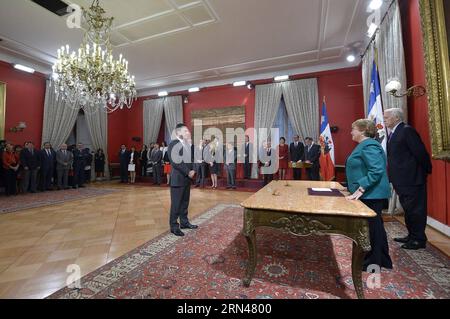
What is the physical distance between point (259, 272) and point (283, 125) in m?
6.25

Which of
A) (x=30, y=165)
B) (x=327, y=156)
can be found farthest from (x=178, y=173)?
(x=30, y=165)

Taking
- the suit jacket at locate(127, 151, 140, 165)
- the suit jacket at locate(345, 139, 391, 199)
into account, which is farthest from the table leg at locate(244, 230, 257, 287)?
the suit jacket at locate(127, 151, 140, 165)

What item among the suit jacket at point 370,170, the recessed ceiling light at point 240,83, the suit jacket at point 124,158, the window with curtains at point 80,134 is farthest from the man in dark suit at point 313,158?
the window with curtains at point 80,134

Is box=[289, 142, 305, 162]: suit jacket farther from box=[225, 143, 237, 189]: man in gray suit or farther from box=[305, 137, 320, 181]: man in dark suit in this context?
box=[225, 143, 237, 189]: man in gray suit

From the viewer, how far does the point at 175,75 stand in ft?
25.2

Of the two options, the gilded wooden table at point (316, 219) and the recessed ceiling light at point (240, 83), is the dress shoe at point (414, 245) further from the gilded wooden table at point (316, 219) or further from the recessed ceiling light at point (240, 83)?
the recessed ceiling light at point (240, 83)

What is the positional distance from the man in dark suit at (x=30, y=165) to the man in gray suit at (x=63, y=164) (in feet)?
1.55

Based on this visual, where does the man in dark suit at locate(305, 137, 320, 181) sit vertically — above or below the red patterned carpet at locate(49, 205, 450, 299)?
above

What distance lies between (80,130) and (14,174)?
119 inches

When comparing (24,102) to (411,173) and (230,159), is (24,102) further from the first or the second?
(411,173)

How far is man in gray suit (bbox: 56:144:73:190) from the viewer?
658 cm

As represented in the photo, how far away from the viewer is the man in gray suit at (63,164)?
21.6 ft

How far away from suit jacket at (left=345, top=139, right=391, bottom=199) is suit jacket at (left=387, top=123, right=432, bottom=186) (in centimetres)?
81
